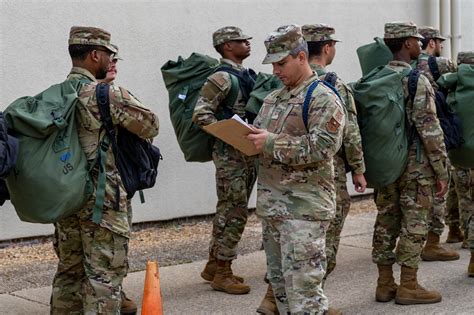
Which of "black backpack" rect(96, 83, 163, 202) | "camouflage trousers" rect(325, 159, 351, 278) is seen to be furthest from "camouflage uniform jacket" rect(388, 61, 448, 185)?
"black backpack" rect(96, 83, 163, 202)

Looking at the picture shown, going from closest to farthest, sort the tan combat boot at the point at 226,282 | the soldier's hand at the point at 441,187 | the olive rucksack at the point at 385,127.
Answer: the olive rucksack at the point at 385,127
the soldier's hand at the point at 441,187
the tan combat boot at the point at 226,282

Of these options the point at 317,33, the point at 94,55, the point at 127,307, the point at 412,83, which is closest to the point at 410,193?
the point at 412,83

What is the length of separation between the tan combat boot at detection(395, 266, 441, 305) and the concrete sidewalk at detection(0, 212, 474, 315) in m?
0.05

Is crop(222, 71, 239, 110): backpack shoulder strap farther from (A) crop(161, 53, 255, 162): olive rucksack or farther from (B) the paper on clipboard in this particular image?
(B) the paper on clipboard

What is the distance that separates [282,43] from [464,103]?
279 cm

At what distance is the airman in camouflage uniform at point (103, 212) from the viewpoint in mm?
5398

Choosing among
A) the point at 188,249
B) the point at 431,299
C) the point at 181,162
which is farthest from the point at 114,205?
the point at 181,162

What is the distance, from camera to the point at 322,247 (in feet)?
17.2

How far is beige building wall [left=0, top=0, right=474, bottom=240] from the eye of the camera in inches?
347

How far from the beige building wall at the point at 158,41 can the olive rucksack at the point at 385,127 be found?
3535 millimetres

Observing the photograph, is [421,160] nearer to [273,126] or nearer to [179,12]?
[273,126]

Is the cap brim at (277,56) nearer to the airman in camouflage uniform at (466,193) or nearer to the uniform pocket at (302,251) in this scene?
the uniform pocket at (302,251)

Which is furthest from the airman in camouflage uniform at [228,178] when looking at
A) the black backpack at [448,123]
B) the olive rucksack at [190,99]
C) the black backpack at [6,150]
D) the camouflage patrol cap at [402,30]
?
the black backpack at [6,150]

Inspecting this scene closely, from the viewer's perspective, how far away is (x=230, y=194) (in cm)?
734
